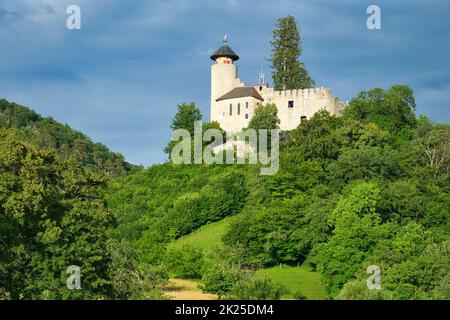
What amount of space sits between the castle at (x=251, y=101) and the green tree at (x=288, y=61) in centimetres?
274

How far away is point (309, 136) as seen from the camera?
218ft

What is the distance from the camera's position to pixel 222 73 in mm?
81688

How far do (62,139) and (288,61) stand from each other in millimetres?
48827

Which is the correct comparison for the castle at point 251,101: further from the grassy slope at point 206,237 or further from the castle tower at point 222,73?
the grassy slope at point 206,237

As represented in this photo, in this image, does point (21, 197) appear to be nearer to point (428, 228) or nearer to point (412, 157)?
point (428, 228)

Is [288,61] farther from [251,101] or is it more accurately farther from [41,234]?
[41,234]

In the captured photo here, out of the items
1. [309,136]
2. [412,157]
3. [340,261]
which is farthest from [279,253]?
[412,157]

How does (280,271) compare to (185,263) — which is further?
(280,271)

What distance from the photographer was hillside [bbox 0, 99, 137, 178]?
11131 cm

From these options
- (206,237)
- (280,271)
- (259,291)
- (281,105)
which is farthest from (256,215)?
(259,291)

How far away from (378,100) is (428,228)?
71.2ft

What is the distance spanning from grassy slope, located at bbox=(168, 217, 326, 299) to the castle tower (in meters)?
17.3

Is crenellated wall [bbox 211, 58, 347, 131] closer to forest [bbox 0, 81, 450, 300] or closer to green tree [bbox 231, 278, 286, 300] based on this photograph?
forest [bbox 0, 81, 450, 300]
